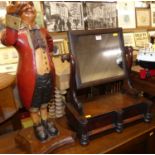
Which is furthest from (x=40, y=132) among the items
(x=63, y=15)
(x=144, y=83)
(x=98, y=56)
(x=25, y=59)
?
(x=63, y=15)

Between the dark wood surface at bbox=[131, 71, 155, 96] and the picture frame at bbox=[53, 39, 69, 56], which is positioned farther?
the picture frame at bbox=[53, 39, 69, 56]

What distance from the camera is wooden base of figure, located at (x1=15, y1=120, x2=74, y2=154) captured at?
932 millimetres

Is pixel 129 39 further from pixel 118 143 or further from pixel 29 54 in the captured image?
pixel 29 54

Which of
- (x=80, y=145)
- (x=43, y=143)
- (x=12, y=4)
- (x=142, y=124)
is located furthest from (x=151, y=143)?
(x=12, y=4)

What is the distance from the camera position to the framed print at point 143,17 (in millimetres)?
1857

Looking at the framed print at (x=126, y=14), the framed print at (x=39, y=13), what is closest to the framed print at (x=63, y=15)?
the framed print at (x=39, y=13)

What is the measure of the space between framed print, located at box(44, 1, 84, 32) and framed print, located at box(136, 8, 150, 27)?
0.62 meters

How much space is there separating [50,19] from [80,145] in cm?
89

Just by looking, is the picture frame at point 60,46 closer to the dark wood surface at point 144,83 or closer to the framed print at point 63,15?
the framed print at point 63,15

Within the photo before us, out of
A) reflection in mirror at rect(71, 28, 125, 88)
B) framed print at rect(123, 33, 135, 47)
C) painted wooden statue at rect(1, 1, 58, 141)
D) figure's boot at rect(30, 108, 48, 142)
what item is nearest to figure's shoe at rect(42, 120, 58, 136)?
figure's boot at rect(30, 108, 48, 142)

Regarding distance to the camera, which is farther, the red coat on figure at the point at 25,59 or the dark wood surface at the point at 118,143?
the dark wood surface at the point at 118,143

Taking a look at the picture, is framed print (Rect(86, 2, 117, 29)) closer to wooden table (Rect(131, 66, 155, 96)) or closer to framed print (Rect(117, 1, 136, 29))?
framed print (Rect(117, 1, 136, 29))

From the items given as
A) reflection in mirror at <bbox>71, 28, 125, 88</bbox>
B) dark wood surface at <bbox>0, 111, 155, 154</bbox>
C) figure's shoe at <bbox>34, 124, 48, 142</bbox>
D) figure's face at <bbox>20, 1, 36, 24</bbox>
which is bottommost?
dark wood surface at <bbox>0, 111, 155, 154</bbox>

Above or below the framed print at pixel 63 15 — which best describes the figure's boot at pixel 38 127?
below
